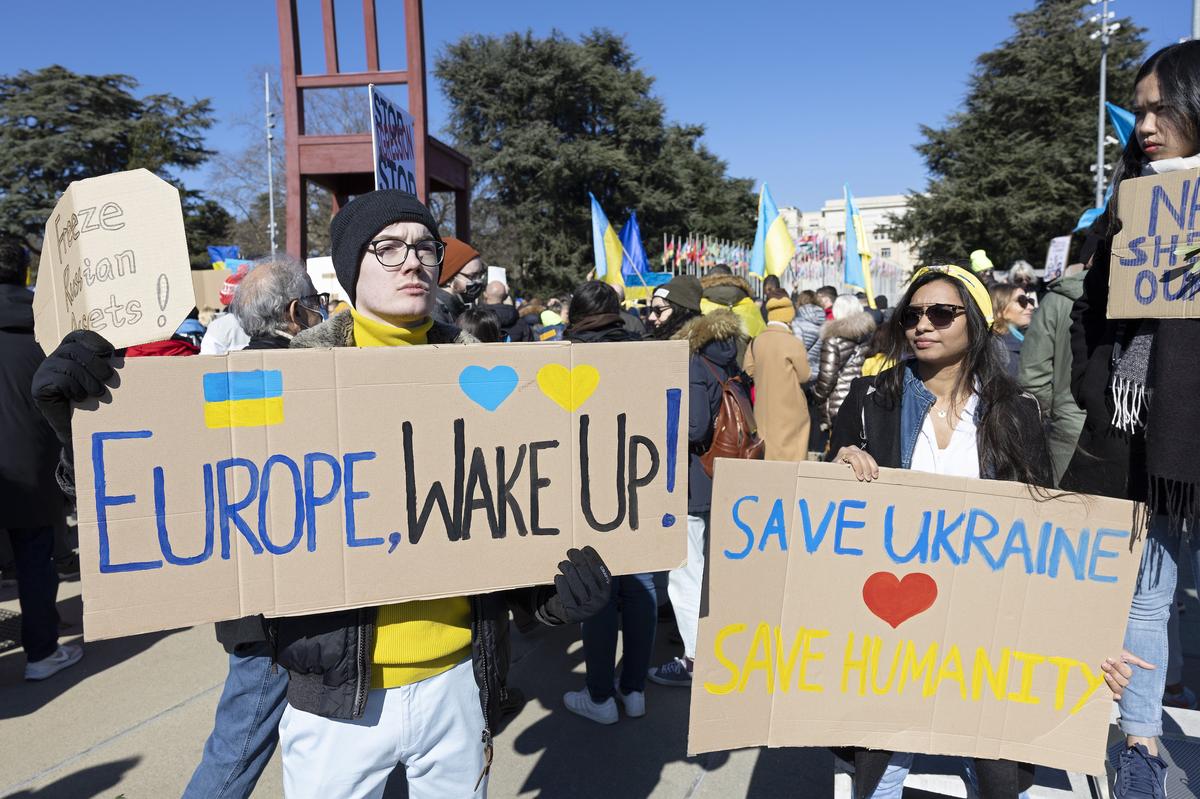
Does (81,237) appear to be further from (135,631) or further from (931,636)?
(931,636)

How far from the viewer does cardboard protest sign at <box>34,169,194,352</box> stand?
5.37 feet

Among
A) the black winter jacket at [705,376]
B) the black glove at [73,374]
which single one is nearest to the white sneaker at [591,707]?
the black winter jacket at [705,376]

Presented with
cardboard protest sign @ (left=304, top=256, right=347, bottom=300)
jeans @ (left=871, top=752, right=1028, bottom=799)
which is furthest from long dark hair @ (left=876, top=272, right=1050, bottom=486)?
cardboard protest sign @ (left=304, top=256, right=347, bottom=300)

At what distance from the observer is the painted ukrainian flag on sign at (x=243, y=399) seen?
1.50 metres

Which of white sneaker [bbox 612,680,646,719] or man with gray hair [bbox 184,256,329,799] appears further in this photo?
white sneaker [bbox 612,680,646,719]

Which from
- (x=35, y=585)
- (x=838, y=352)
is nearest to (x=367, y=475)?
(x=35, y=585)

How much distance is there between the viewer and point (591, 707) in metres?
3.40

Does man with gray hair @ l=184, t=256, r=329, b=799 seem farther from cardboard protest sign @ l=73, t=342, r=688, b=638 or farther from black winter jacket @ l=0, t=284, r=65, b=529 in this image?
black winter jacket @ l=0, t=284, r=65, b=529

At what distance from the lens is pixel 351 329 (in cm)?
178

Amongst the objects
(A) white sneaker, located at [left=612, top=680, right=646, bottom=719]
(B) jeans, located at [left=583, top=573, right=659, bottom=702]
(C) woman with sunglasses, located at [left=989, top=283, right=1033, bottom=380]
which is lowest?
(A) white sneaker, located at [left=612, top=680, right=646, bottom=719]

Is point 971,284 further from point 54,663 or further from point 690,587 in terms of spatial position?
point 54,663

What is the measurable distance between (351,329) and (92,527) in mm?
641

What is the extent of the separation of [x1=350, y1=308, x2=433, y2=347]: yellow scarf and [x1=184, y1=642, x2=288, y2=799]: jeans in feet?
3.12

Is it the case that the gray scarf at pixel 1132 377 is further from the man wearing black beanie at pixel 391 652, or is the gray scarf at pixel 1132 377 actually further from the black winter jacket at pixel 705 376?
the man wearing black beanie at pixel 391 652
